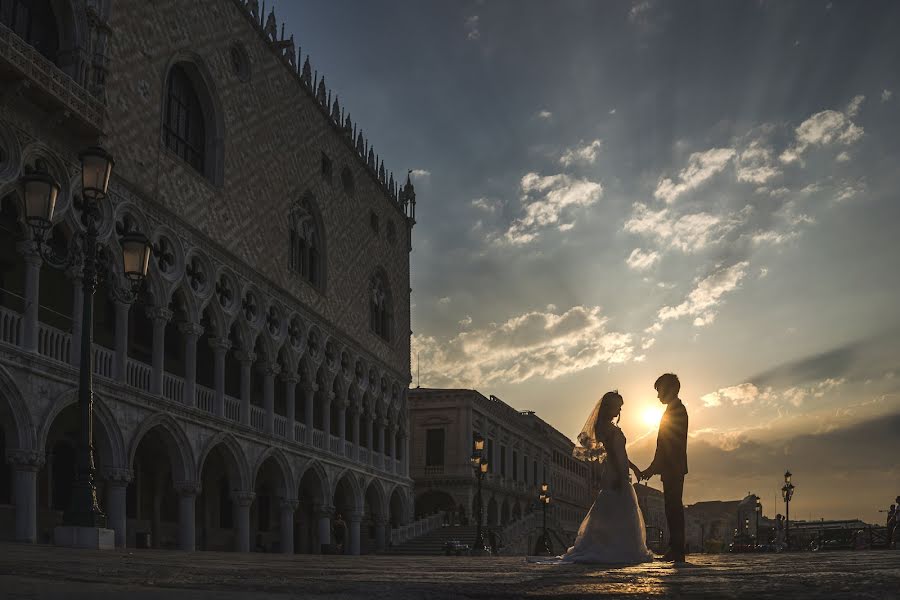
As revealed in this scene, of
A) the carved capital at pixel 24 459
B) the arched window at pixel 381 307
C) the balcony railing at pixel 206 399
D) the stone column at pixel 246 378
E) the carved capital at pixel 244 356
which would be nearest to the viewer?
the carved capital at pixel 24 459

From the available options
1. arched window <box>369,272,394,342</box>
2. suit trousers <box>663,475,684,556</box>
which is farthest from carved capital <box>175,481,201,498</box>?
arched window <box>369,272,394,342</box>

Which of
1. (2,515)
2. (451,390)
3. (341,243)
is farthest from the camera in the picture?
(451,390)

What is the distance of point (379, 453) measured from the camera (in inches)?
1400

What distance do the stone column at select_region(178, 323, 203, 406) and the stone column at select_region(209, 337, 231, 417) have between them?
3.66 feet

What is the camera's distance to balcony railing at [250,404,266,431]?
24.8m

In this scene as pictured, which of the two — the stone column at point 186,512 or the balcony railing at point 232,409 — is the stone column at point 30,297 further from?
the balcony railing at point 232,409

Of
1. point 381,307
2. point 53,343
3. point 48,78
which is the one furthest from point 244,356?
point 381,307

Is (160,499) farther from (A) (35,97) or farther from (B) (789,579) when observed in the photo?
(B) (789,579)

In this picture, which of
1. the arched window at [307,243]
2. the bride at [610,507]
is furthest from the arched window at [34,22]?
the bride at [610,507]

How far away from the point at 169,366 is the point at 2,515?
7321 mm

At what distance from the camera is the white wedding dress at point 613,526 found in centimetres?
845

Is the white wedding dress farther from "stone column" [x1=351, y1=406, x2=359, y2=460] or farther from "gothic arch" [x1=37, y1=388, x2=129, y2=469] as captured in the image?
"stone column" [x1=351, y1=406, x2=359, y2=460]

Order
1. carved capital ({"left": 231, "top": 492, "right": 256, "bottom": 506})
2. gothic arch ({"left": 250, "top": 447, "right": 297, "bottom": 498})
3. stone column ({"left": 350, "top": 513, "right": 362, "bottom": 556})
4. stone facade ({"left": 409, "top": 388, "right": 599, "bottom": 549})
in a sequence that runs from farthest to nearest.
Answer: stone facade ({"left": 409, "top": 388, "right": 599, "bottom": 549}), stone column ({"left": 350, "top": 513, "right": 362, "bottom": 556}), gothic arch ({"left": 250, "top": 447, "right": 297, "bottom": 498}), carved capital ({"left": 231, "top": 492, "right": 256, "bottom": 506})

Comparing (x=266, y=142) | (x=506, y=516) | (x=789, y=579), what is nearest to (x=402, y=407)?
(x=266, y=142)
